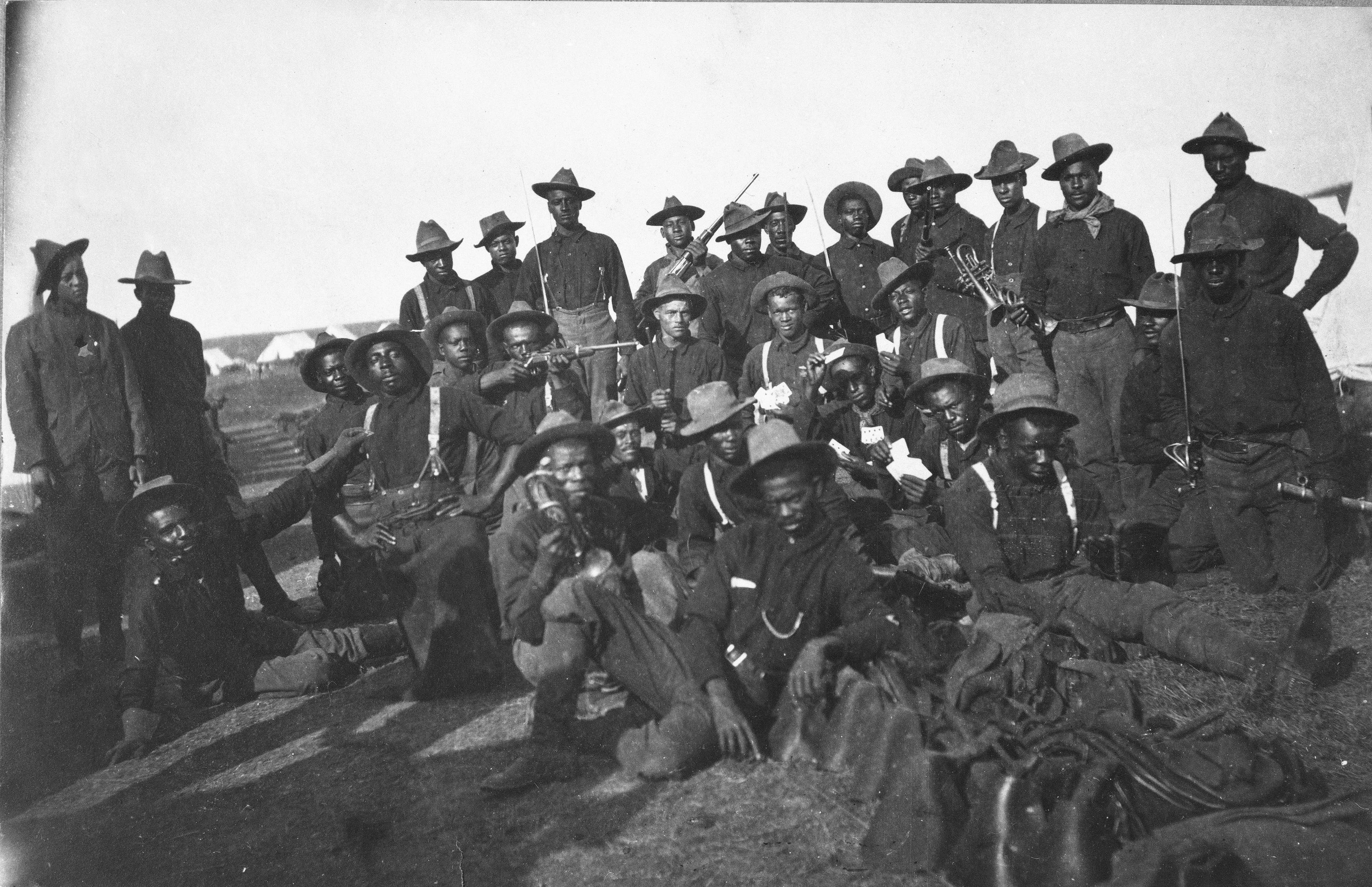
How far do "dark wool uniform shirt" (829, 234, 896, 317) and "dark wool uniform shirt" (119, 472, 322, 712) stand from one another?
14.5 feet

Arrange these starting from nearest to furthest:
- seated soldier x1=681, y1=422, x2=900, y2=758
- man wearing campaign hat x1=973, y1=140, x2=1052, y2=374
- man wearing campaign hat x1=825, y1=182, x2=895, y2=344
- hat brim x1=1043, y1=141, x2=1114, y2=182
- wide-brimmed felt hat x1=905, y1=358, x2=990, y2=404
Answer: seated soldier x1=681, y1=422, x2=900, y2=758 < wide-brimmed felt hat x1=905, y1=358, x2=990, y2=404 < hat brim x1=1043, y1=141, x2=1114, y2=182 < man wearing campaign hat x1=973, y1=140, x2=1052, y2=374 < man wearing campaign hat x1=825, y1=182, x2=895, y2=344

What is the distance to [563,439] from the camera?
5.95m

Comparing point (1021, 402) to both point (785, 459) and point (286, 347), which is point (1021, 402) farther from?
point (286, 347)

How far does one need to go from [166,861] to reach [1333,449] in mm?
6434

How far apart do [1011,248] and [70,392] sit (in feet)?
19.9

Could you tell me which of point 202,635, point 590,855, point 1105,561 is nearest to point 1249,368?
point 1105,561

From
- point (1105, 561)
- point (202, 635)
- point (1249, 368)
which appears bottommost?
point (1105, 561)

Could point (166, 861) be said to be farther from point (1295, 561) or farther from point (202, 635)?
point (1295, 561)

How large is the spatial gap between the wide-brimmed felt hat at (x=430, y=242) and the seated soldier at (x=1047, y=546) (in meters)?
3.74

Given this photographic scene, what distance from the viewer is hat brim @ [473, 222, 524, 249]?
25.2ft

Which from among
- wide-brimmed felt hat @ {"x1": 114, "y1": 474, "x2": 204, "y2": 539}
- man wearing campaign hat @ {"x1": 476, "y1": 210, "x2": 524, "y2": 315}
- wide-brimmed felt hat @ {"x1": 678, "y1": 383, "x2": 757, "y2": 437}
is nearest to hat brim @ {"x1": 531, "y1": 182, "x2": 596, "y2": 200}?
man wearing campaign hat @ {"x1": 476, "y1": 210, "x2": 524, "y2": 315}

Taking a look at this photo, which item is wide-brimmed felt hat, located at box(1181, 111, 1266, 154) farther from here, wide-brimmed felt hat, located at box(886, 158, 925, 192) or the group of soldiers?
wide-brimmed felt hat, located at box(886, 158, 925, 192)

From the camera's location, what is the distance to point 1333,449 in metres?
6.21

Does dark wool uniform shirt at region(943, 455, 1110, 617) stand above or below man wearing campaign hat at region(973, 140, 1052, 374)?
below
